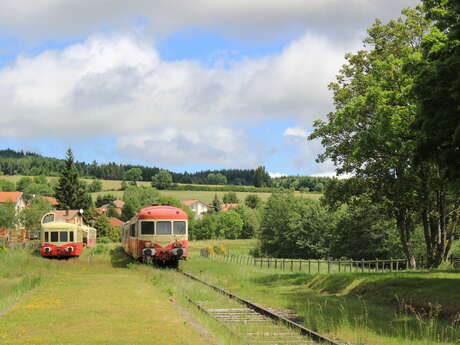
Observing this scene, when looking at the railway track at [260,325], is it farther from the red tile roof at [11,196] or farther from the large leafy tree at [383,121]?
the red tile roof at [11,196]

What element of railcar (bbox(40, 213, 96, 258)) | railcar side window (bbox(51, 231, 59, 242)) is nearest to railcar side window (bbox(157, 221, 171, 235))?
railcar (bbox(40, 213, 96, 258))

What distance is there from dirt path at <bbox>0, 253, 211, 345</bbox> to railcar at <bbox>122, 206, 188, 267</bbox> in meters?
12.1

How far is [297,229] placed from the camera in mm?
82188

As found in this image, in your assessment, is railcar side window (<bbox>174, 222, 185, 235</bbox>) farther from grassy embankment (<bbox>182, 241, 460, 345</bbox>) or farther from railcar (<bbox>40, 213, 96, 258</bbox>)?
railcar (<bbox>40, 213, 96, 258</bbox>)

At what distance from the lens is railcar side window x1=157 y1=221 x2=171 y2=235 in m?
34.0

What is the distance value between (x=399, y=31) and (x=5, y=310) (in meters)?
26.4

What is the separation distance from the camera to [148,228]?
34031mm

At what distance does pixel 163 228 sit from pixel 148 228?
838mm

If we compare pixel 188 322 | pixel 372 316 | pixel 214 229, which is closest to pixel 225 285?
pixel 372 316

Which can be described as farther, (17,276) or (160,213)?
(160,213)

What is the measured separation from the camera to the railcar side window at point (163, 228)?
34.0m

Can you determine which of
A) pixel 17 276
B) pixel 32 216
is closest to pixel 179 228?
pixel 17 276

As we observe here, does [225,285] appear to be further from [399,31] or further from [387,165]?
[399,31]

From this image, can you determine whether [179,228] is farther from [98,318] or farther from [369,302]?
[98,318]
